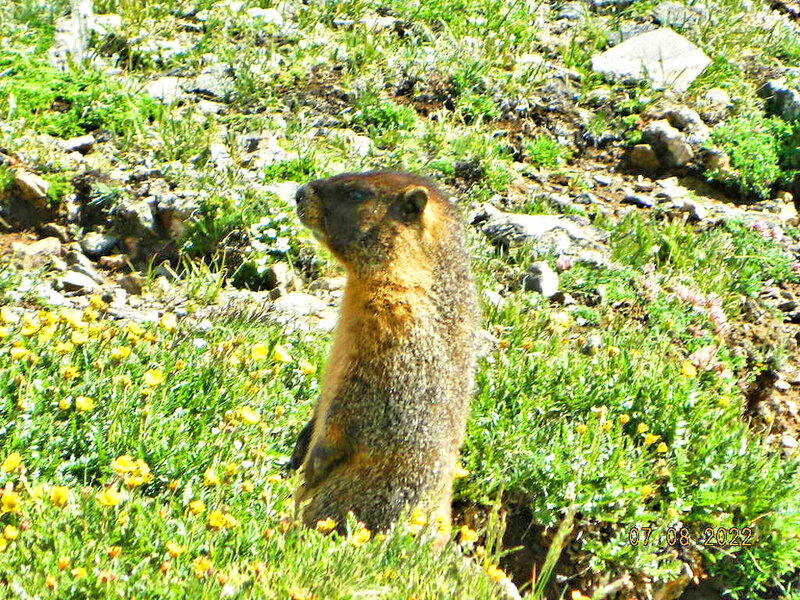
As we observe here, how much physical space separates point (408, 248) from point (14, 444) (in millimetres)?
2229

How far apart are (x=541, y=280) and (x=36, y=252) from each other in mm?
3758

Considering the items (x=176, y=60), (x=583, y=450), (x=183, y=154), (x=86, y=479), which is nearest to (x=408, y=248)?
(x=583, y=450)

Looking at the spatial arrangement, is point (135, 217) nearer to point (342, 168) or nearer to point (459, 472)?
point (342, 168)

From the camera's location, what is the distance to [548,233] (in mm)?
8242

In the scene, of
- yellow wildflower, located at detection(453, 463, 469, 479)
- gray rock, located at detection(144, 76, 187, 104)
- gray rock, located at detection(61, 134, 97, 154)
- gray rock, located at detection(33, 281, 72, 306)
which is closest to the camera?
yellow wildflower, located at detection(453, 463, 469, 479)

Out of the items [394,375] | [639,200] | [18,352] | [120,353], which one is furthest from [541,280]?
[18,352]

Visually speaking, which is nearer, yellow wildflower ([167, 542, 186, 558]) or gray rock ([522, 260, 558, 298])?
yellow wildflower ([167, 542, 186, 558])

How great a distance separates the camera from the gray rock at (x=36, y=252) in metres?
7.45

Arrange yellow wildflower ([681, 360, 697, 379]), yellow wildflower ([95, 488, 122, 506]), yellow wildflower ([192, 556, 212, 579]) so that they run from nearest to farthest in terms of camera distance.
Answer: yellow wildflower ([192, 556, 212, 579])
yellow wildflower ([95, 488, 122, 506])
yellow wildflower ([681, 360, 697, 379])

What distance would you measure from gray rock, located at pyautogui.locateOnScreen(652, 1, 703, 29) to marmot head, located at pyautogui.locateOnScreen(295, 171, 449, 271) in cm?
619

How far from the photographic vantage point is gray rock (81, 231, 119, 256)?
7832 mm

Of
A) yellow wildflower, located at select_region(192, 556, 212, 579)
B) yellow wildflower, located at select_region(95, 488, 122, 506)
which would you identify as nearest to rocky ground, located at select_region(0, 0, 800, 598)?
yellow wildflower, located at select_region(95, 488, 122, 506)

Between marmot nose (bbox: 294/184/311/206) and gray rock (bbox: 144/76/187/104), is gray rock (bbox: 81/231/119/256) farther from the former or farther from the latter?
marmot nose (bbox: 294/184/311/206)

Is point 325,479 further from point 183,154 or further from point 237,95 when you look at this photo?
point 237,95
